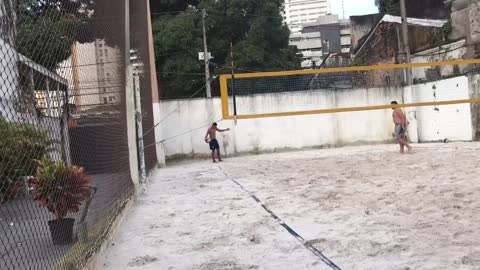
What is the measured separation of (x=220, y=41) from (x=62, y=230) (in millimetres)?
21794

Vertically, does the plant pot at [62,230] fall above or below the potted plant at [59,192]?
below

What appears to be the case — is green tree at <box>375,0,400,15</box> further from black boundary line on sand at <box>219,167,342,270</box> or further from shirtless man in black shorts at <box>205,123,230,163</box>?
black boundary line on sand at <box>219,167,342,270</box>

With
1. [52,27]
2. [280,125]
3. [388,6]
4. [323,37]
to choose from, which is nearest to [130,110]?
[52,27]

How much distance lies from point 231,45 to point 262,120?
7.62m

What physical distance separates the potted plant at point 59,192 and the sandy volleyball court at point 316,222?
554mm

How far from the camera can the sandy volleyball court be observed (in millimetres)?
4996

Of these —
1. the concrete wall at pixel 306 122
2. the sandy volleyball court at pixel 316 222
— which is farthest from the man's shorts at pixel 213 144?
the sandy volleyball court at pixel 316 222

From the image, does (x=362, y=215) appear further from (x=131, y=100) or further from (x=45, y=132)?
(x=131, y=100)

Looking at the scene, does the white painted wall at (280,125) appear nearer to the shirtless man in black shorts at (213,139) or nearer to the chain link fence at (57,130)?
the shirtless man in black shorts at (213,139)

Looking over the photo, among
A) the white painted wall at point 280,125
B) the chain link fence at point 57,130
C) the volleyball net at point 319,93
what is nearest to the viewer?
the chain link fence at point 57,130

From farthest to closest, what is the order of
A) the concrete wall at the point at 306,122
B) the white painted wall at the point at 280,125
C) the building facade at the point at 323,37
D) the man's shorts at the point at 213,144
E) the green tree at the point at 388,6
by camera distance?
the building facade at the point at 323,37
the green tree at the point at 388,6
the white painted wall at the point at 280,125
the concrete wall at the point at 306,122
the man's shorts at the point at 213,144

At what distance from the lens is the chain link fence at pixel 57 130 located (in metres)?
4.34

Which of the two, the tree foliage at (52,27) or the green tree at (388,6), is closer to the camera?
the tree foliage at (52,27)

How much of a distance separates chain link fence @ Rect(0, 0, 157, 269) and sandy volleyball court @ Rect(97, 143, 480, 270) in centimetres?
50
